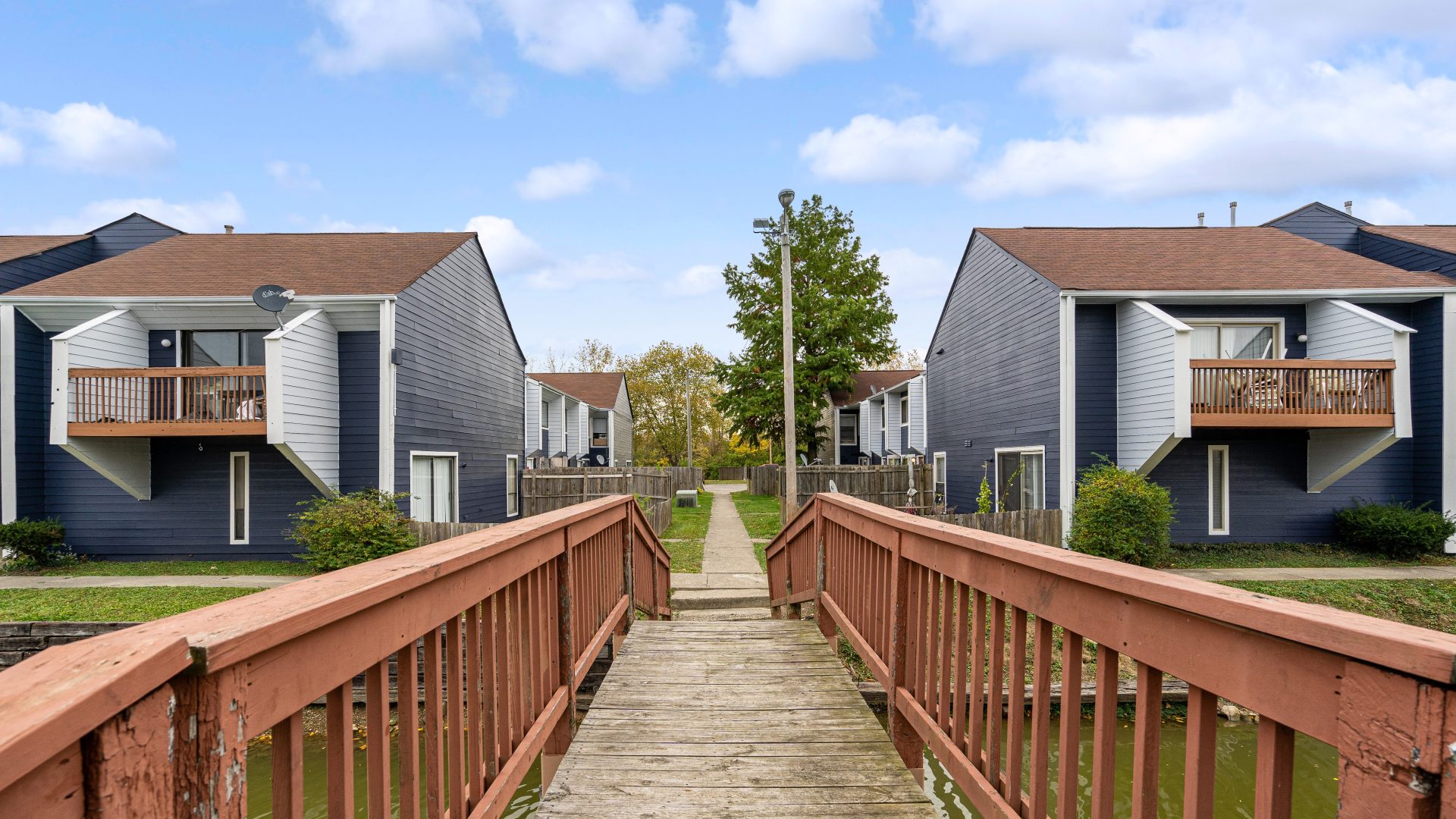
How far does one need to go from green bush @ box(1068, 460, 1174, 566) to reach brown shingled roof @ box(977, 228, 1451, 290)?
359cm

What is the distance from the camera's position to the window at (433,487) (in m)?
12.1

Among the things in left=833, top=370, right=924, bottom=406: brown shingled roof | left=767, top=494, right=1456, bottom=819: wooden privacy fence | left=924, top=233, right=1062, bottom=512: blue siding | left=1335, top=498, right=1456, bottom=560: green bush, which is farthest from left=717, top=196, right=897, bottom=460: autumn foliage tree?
left=767, top=494, right=1456, bottom=819: wooden privacy fence

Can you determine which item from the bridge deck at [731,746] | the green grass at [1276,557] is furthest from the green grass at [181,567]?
the green grass at [1276,557]

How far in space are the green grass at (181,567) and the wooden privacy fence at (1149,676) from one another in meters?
11.2

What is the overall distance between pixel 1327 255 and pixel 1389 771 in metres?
17.4

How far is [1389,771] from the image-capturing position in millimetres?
911

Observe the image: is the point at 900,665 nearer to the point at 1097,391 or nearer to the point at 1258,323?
the point at 1097,391

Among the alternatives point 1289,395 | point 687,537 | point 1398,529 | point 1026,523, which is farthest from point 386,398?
point 1398,529

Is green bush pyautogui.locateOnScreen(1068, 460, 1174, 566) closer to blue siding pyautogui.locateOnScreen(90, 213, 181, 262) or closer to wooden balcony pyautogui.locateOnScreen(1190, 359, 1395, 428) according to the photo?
wooden balcony pyautogui.locateOnScreen(1190, 359, 1395, 428)

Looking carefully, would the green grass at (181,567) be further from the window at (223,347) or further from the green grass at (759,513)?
the green grass at (759,513)

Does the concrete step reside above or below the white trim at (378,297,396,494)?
below

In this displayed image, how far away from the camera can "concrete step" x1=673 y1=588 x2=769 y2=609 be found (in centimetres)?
877

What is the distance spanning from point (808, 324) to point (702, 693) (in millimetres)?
23822

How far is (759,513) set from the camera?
2005cm
